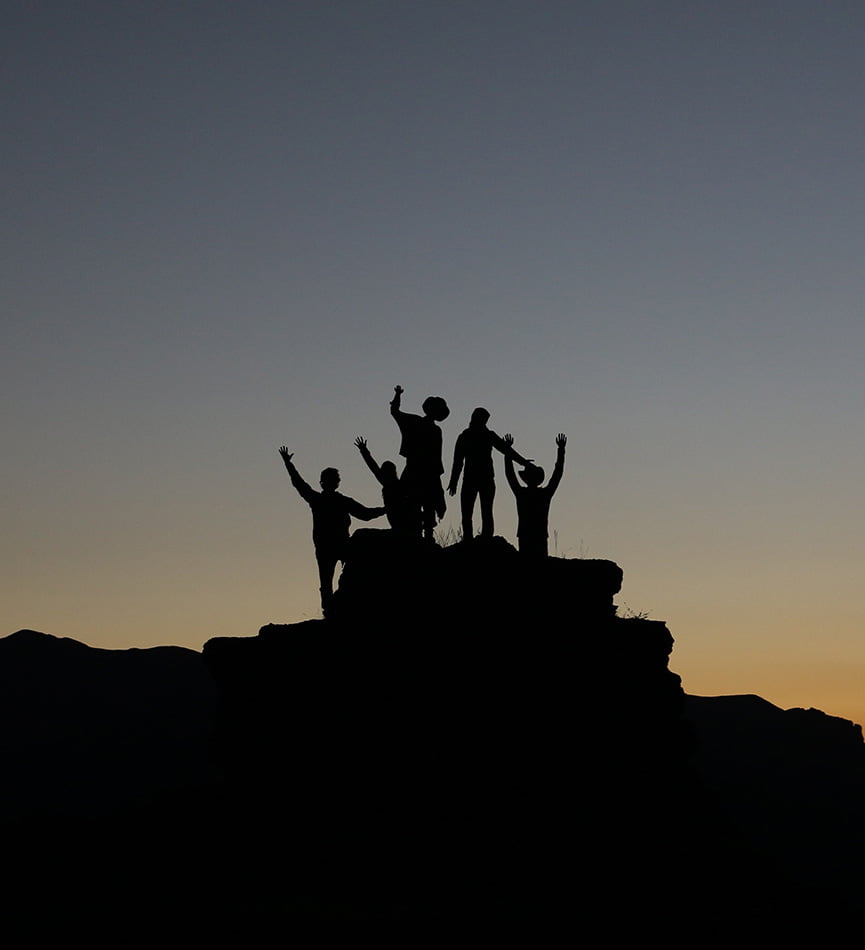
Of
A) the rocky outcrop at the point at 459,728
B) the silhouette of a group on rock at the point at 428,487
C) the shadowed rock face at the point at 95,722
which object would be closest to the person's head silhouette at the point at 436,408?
the silhouette of a group on rock at the point at 428,487

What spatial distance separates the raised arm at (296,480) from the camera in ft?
64.3

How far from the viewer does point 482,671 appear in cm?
1897

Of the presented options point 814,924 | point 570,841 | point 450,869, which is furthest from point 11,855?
point 814,924

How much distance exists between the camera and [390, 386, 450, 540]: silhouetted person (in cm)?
1925

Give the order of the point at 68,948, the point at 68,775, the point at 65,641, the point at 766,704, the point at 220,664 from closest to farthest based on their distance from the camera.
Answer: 1. the point at 68,948
2. the point at 220,664
3. the point at 68,775
4. the point at 65,641
5. the point at 766,704

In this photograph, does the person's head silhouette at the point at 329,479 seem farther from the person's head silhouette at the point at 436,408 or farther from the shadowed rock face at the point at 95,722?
the shadowed rock face at the point at 95,722

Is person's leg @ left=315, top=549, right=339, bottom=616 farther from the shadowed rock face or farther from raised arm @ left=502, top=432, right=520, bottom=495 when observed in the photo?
the shadowed rock face

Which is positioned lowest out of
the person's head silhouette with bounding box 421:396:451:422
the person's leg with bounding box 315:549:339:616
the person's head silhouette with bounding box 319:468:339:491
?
Answer: the person's leg with bounding box 315:549:339:616

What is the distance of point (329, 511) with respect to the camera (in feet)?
64.8

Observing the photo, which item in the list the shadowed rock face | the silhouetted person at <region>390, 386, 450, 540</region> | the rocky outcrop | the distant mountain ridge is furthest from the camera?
the shadowed rock face

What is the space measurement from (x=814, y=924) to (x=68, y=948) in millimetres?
11497

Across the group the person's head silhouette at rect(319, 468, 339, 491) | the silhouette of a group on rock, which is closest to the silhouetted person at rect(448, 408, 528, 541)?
the silhouette of a group on rock

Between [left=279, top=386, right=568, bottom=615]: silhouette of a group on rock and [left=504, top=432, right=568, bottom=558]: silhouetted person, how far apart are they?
0.6 inches

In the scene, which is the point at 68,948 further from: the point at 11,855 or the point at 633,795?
the point at 633,795
